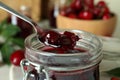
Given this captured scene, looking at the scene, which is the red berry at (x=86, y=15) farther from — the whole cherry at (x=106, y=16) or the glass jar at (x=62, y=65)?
the glass jar at (x=62, y=65)

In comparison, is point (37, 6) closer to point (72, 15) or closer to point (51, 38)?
point (72, 15)

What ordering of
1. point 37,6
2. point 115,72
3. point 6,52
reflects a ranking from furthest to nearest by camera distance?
point 37,6 < point 6,52 < point 115,72

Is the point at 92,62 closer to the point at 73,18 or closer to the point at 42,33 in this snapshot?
the point at 42,33

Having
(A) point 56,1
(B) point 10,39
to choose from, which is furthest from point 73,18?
(A) point 56,1

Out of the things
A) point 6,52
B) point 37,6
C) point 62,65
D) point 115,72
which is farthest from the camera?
point 37,6

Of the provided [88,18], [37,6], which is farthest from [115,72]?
[37,6]

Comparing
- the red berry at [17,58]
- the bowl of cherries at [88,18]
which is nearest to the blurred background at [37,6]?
the bowl of cherries at [88,18]

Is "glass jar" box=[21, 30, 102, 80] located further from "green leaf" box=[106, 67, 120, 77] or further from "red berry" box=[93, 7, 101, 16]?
"red berry" box=[93, 7, 101, 16]

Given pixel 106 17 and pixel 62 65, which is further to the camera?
pixel 106 17
